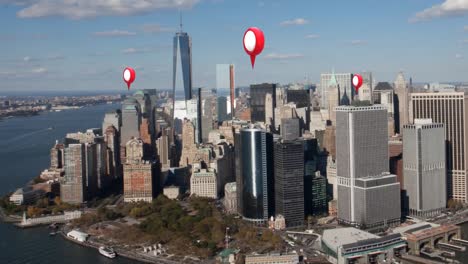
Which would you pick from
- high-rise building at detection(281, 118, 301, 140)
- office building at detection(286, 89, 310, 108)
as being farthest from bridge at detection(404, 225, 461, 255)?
office building at detection(286, 89, 310, 108)

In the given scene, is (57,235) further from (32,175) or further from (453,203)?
(453,203)

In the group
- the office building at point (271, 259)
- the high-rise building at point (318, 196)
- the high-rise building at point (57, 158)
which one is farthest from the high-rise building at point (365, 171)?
the high-rise building at point (57, 158)

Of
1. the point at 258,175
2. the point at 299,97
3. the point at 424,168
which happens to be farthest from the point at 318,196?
the point at 299,97

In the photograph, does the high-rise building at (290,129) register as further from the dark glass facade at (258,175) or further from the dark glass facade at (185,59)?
the dark glass facade at (185,59)

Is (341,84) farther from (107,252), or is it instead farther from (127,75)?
(127,75)

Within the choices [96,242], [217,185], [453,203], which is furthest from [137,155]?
[453,203]

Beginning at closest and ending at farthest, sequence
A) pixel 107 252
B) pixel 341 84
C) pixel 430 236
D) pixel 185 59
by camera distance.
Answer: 1. pixel 107 252
2. pixel 430 236
3. pixel 185 59
4. pixel 341 84
